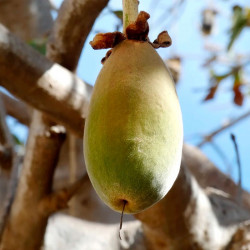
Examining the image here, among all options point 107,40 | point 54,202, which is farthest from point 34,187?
point 107,40

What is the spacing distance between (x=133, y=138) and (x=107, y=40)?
203 millimetres

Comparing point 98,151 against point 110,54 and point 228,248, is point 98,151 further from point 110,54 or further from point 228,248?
point 228,248

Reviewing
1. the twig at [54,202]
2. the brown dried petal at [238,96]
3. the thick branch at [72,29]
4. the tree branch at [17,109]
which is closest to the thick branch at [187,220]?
the twig at [54,202]

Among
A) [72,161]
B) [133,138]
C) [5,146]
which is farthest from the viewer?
[72,161]

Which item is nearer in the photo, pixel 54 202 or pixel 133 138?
pixel 133 138

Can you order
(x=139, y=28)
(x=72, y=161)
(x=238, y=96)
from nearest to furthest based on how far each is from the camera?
(x=139, y=28) → (x=72, y=161) → (x=238, y=96)

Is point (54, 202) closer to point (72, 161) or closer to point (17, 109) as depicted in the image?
point (72, 161)

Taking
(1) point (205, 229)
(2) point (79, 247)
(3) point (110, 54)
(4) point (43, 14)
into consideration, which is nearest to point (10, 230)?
(2) point (79, 247)

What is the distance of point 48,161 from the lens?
102cm

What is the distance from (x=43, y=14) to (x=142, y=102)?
1522mm

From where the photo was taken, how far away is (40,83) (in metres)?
0.84

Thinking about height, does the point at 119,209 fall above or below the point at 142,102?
below

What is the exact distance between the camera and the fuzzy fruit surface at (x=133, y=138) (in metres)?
0.52

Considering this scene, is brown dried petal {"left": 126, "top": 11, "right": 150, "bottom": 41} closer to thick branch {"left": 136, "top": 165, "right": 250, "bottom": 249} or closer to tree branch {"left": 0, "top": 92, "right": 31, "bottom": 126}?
thick branch {"left": 136, "top": 165, "right": 250, "bottom": 249}
